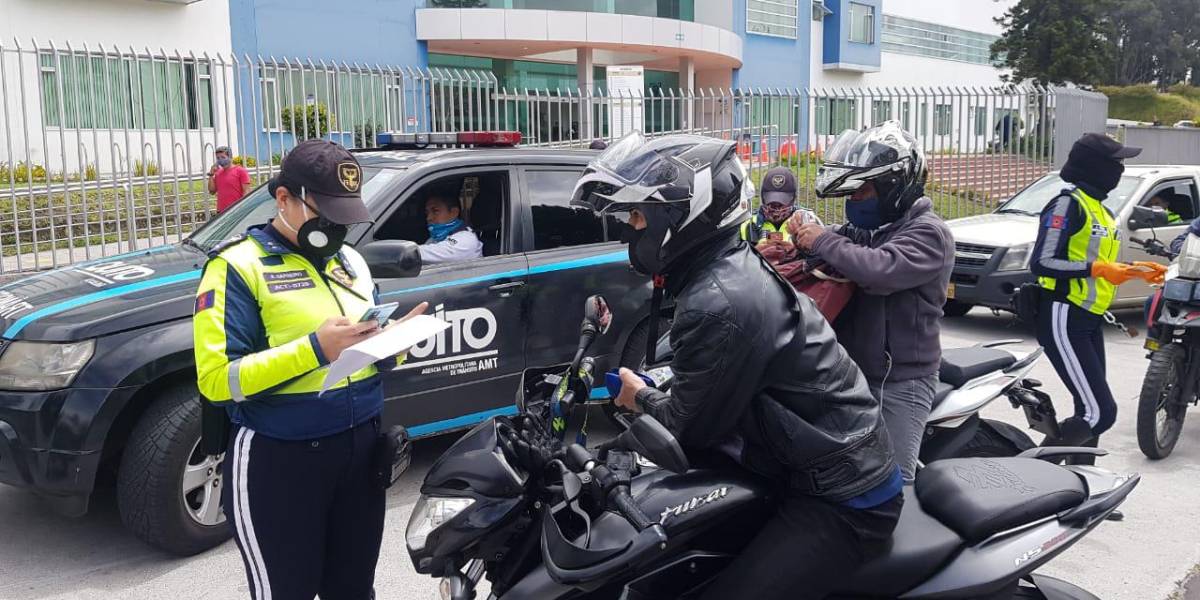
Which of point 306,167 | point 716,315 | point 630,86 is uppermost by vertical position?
point 630,86

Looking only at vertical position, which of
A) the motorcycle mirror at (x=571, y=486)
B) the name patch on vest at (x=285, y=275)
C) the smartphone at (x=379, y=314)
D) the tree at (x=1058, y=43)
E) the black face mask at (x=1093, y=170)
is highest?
the tree at (x=1058, y=43)

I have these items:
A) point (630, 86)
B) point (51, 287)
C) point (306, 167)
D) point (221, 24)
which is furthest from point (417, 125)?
point (221, 24)

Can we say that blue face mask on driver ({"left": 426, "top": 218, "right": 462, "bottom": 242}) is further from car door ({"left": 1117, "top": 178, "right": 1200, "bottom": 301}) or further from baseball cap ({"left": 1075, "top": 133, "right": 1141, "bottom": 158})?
car door ({"left": 1117, "top": 178, "right": 1200, "bottom": 301})

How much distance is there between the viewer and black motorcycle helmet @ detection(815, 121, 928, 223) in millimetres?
3621

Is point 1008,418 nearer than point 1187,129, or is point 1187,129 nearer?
point 1008,418

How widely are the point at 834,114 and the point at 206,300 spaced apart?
1408 centimetres

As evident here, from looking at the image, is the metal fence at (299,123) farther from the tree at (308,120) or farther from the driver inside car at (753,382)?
the driver inside car at (753,382)

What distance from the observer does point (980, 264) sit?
1005 cm

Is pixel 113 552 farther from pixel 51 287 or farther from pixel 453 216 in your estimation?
pixel 453 216

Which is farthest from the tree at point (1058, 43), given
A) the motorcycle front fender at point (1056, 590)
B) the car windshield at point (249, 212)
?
the motorcycle front fender at point (1056, 590)

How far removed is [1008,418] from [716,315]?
5.49 meters

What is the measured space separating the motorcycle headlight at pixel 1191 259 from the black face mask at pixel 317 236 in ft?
18.0

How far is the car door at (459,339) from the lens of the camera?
512 centimetres

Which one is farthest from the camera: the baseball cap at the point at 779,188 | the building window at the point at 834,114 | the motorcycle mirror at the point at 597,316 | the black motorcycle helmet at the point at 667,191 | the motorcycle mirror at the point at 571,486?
the building window at the point at 834,114
